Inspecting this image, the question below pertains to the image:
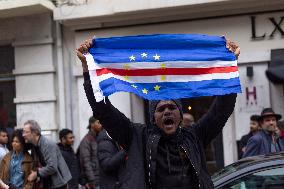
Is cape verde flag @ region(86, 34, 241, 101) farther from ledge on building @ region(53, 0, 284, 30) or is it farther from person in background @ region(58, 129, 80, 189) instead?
ledge on building @ region(53, 0, 284, 30)

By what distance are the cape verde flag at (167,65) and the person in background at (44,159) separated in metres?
3.23

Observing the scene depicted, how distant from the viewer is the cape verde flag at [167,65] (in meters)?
3.66

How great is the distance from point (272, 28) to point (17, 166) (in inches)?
205

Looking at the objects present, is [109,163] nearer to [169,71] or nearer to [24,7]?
[169,71]

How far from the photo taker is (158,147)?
3.29 meters

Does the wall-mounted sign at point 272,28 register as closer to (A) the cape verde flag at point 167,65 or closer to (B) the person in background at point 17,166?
(B) the person in background at point 17,166

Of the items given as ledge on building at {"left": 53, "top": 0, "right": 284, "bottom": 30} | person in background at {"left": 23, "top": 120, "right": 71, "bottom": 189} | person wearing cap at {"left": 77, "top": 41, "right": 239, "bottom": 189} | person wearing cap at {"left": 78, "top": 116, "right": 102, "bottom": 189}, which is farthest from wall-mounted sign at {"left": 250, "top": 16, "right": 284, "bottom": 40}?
person wearing cap at {"left": 77, "top": 41, "right": 239, "bottom": 189}

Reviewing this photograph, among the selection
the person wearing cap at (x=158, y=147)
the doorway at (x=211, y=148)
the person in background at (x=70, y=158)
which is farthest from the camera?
the doorway at (x=211, y=148)

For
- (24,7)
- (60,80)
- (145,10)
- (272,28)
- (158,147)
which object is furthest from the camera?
(60,80)

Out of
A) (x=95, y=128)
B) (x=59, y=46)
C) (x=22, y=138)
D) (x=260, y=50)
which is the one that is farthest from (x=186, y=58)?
(x=59, y=46)

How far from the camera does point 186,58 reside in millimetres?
3812

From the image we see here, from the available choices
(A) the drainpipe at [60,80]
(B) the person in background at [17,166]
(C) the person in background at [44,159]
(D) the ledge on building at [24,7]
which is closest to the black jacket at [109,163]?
(C) the person in background at [44,159]

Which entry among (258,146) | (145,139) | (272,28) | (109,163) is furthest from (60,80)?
(145,139)

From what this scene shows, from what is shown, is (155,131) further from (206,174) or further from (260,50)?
(260,50)
